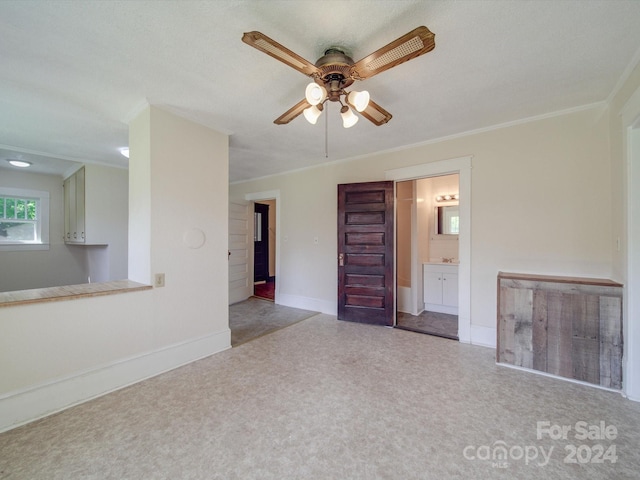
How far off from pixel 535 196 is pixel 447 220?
2.00 m

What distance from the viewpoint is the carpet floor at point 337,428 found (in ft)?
4.53

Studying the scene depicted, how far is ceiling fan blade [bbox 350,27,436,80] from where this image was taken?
1.20 metres

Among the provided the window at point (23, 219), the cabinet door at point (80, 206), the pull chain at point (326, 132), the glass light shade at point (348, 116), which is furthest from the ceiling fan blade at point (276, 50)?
the window at point (23, 219)

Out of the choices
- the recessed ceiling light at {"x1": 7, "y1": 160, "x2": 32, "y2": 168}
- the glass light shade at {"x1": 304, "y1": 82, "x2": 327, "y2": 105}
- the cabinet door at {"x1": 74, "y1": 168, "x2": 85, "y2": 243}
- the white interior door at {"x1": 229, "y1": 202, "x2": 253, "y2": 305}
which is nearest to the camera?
the glass light shade at {"x1": 304, "y1": 82, "x2": 327, "y2": 105}

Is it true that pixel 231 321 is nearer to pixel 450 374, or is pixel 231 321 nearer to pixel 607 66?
pixel 450 374

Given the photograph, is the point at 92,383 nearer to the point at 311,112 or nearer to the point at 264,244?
the point at 311,112

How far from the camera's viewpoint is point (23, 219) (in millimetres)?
4465

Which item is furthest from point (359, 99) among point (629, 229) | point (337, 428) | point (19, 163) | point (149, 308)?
point (19, 163)

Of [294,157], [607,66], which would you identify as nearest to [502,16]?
[607,66]

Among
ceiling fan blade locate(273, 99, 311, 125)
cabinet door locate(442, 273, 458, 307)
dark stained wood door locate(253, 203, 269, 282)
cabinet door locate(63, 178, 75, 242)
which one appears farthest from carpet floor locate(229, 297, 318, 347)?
cabinet door locate(63, 178, 75, 242)

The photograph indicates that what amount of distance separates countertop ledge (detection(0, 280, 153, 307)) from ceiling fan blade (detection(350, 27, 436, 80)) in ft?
8.08

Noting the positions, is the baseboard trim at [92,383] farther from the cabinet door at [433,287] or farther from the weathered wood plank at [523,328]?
the cabinet door at [433,287]

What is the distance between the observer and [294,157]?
3947 millimetres

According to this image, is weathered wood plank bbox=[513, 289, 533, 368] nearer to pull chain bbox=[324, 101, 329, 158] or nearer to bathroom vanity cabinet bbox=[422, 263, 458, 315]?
bathroom vanity cabinet bbox=[422, 263, 458, 315]
